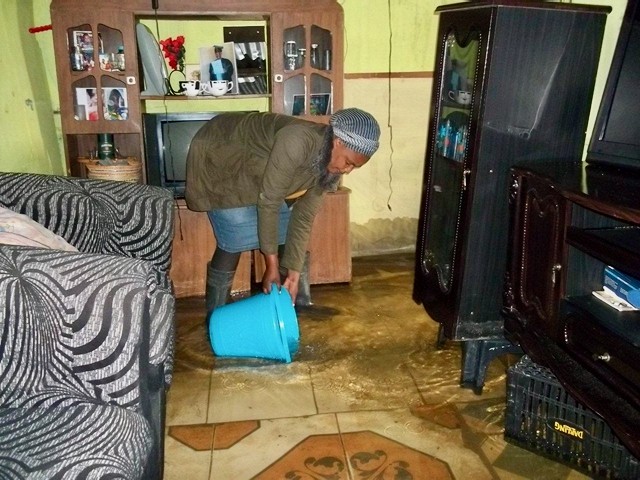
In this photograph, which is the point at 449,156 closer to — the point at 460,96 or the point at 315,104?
the point at 460,96

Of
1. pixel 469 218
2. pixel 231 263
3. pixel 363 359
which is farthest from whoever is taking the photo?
pixel 231 263

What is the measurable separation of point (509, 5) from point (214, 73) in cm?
168

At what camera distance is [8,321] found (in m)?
1.08

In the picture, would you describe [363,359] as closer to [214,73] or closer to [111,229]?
[111,229]

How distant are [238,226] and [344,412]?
0.86 metres

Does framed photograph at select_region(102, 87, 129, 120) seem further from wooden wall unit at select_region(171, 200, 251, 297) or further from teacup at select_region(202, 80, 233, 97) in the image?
wooden wall unit at select_region(171, 200, 251, 297)

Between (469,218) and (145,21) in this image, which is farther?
(145,21)

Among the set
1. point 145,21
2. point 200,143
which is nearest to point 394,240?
point 200,143

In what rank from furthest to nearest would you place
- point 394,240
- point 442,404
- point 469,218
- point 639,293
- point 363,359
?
point 394,240
point 363,359
point 442,404
point 469,218
point 639,293

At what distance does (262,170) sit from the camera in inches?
84.4

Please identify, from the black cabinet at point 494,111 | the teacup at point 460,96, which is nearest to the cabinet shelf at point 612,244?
the black cabinet at point 494,111

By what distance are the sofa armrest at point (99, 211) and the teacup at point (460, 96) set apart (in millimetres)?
1068

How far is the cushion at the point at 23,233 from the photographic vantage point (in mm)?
1329

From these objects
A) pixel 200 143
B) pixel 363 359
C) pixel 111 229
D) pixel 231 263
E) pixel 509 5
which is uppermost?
pixel 509 5
